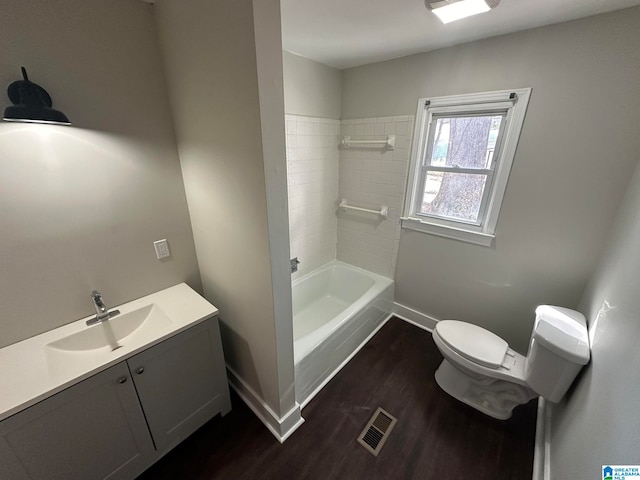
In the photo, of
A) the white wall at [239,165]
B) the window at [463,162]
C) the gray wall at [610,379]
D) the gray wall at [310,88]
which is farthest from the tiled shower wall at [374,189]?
the white wall at [239,165]

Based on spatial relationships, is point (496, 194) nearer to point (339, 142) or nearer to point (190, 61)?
point (339, 142)

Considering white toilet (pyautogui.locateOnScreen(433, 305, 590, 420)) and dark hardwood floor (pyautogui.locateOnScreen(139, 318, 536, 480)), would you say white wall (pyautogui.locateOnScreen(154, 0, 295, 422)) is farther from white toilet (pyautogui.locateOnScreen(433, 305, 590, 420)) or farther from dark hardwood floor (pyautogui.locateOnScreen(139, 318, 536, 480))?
white toilet (pyautogui.locateOnScreen(433, 305, 590, 420))

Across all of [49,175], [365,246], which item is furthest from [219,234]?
[365,246]

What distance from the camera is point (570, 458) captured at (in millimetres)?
1042

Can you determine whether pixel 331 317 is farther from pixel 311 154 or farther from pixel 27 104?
Answer: pixel 27 104

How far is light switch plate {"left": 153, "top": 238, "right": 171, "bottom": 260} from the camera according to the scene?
5.04 ft

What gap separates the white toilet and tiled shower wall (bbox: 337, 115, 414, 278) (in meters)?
0.94

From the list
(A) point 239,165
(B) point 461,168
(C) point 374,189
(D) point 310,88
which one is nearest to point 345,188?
(C) point 374,189

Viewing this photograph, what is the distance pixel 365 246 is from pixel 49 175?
7.61ft

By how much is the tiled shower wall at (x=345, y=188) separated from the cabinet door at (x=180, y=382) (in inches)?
46.5

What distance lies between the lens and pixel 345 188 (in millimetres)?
2605

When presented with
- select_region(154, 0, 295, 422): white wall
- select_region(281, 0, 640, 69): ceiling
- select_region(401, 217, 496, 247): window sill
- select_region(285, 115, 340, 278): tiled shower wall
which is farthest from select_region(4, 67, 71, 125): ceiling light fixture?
select_region(401, 217, 496, 247): window sill

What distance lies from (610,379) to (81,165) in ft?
7.85

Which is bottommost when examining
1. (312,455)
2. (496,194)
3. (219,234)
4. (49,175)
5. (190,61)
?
(312,455)
